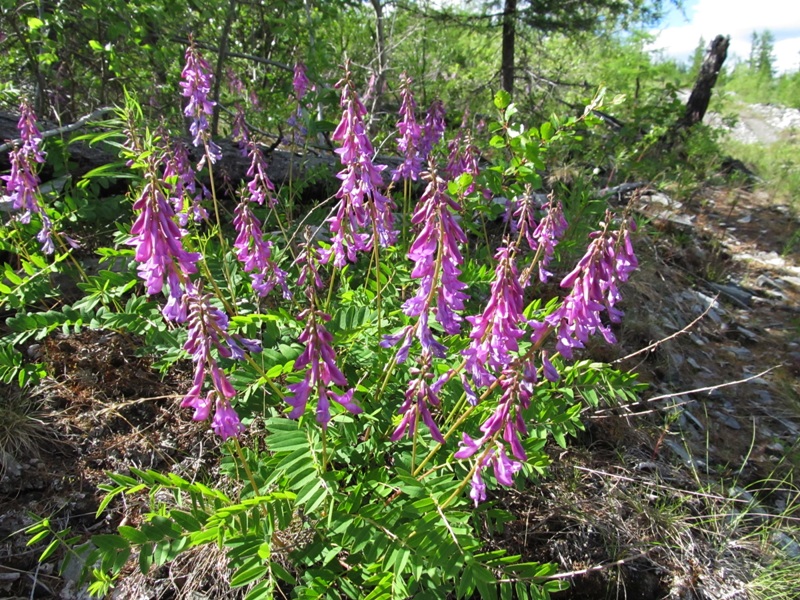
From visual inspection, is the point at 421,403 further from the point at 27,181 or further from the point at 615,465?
the point at 27,181

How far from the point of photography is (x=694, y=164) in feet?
29.1

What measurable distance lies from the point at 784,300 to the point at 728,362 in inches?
76.8

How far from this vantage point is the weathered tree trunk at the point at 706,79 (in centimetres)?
1019

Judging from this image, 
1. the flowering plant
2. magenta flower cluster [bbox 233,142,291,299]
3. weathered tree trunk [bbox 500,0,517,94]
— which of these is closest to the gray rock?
the flowering plant

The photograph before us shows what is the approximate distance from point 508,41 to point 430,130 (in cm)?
487

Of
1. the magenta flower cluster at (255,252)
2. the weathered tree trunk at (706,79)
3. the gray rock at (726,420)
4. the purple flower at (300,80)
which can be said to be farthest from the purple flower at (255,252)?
the weathered tree trunk at (706,79)

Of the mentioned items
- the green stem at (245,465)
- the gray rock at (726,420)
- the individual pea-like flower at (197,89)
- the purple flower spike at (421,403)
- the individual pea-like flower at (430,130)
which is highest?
the individual pea-like flower at (197,89)

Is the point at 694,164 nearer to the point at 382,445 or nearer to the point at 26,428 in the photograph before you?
the point at 382,445

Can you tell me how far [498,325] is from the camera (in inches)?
72.0

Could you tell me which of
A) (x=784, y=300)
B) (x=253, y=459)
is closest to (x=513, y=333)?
(x=253, y=459)

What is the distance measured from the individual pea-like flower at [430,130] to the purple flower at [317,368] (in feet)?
7.80

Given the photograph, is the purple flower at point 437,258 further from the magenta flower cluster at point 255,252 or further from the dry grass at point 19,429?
the dry grass at point 19,429

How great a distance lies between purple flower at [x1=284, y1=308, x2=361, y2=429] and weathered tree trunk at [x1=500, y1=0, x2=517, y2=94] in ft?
23.7

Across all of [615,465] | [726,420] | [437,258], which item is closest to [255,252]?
[437,258]
